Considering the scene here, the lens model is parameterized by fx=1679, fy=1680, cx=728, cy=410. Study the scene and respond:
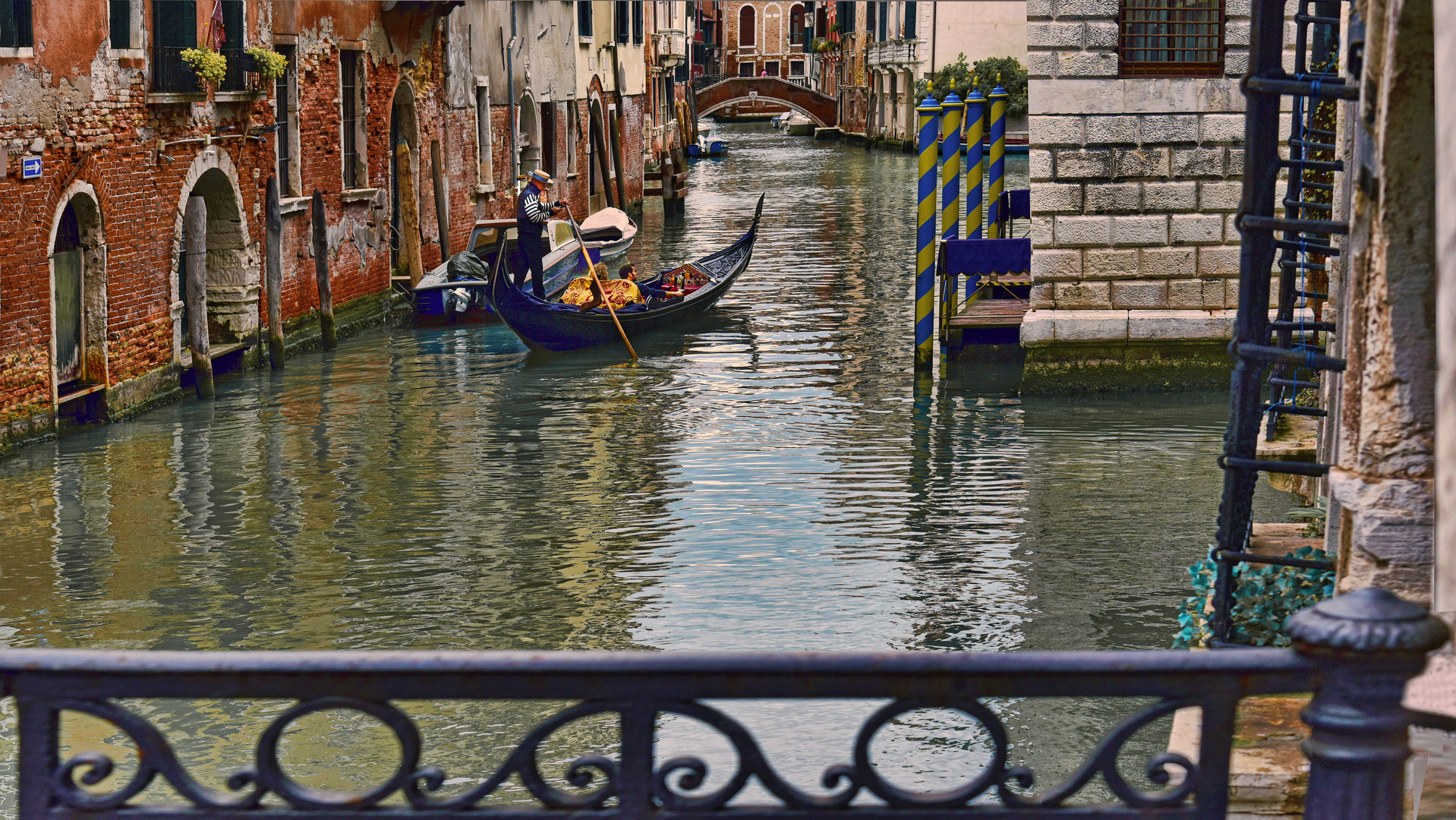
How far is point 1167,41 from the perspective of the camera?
396 inches

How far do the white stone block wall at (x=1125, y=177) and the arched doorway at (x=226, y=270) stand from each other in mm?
5975

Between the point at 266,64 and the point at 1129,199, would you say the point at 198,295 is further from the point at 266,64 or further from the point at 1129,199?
the point at 1129,199

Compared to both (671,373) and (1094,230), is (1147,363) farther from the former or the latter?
(671,373)

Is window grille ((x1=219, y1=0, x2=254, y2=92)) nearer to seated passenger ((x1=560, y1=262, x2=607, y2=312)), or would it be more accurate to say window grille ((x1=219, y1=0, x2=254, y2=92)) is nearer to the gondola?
the gondola

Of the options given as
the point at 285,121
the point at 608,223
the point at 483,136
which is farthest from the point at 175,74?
the point at 608,223

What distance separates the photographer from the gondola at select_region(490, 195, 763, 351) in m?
13.5

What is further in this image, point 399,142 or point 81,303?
point 399,142

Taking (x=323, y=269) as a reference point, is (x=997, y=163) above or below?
above

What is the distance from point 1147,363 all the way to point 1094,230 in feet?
3.16

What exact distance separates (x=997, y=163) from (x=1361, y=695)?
13.0m

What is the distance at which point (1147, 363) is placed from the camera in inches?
419

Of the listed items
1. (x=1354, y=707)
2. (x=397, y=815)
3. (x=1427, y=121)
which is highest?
(x=1427, y=121)

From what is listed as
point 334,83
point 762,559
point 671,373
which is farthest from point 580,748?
point 334,83

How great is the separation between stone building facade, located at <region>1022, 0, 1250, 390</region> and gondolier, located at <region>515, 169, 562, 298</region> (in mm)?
4932
